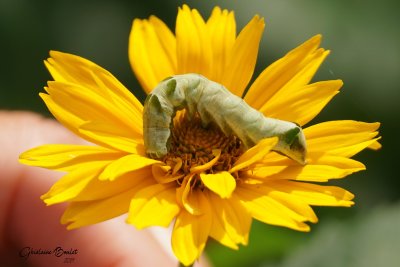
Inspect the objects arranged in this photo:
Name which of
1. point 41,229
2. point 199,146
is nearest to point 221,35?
point 199,146

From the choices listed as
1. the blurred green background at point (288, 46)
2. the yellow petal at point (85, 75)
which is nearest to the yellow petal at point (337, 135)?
the yellow petal at point (85, 75)

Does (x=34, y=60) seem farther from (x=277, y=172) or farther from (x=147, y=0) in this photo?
(x=277, y=172)

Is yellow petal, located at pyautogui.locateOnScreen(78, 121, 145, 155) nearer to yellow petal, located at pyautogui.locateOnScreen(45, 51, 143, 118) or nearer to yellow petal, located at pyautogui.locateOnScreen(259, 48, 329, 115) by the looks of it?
yellow petal, located at pyautogui.locateOnScreen(45, 51, 143, 118)

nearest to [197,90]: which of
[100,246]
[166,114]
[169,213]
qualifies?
[166,114]

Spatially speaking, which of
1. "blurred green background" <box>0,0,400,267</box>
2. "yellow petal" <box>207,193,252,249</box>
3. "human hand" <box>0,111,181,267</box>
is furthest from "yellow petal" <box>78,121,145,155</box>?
"blurred green background" <box>0,0,400,267</box>

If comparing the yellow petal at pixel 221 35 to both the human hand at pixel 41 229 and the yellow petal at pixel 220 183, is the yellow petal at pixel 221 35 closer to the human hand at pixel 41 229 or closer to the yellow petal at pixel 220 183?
the yellow petal at pixel 220 183

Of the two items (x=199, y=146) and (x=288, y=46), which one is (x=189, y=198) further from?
(x=288, y=46)

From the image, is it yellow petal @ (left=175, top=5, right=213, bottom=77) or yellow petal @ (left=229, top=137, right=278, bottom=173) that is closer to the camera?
yellow petal @ (left=229, top=137, right=278, bottom=173)
